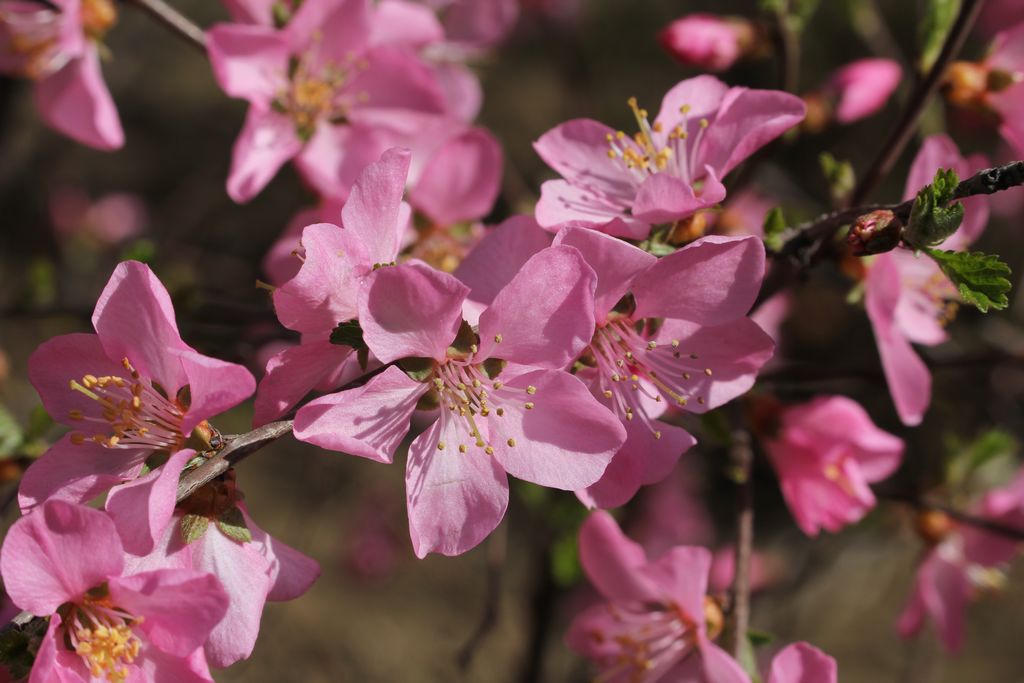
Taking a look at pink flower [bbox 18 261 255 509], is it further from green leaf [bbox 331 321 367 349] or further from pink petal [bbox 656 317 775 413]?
pink petal [bbox 656 317 775 413]

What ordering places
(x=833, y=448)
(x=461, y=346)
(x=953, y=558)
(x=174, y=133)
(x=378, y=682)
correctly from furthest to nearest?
(x=174, y=133) < (x=378, y=682) < (x=953, y=558) < (x=833, y=448) < (x=461, y=346)

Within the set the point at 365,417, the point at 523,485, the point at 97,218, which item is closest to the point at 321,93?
the point at 365,417

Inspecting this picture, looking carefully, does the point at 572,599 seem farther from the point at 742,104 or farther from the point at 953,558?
the point at 742,104

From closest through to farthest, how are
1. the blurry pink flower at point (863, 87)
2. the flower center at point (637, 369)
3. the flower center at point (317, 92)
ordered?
the flower center at point (637, 369) < the flower center at point (317, 92) < the blurry pink flower at point (863, 87)

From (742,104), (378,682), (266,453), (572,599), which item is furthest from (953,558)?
(266,453)

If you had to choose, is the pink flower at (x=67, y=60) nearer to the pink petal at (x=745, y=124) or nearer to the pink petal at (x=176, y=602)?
the pink petal at (x=176, y=602)

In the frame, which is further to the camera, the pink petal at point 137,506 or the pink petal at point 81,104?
the pink petal at point 81,104

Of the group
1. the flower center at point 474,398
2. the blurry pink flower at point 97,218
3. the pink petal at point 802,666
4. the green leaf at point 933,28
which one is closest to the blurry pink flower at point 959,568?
the pink petal at point 802,666
